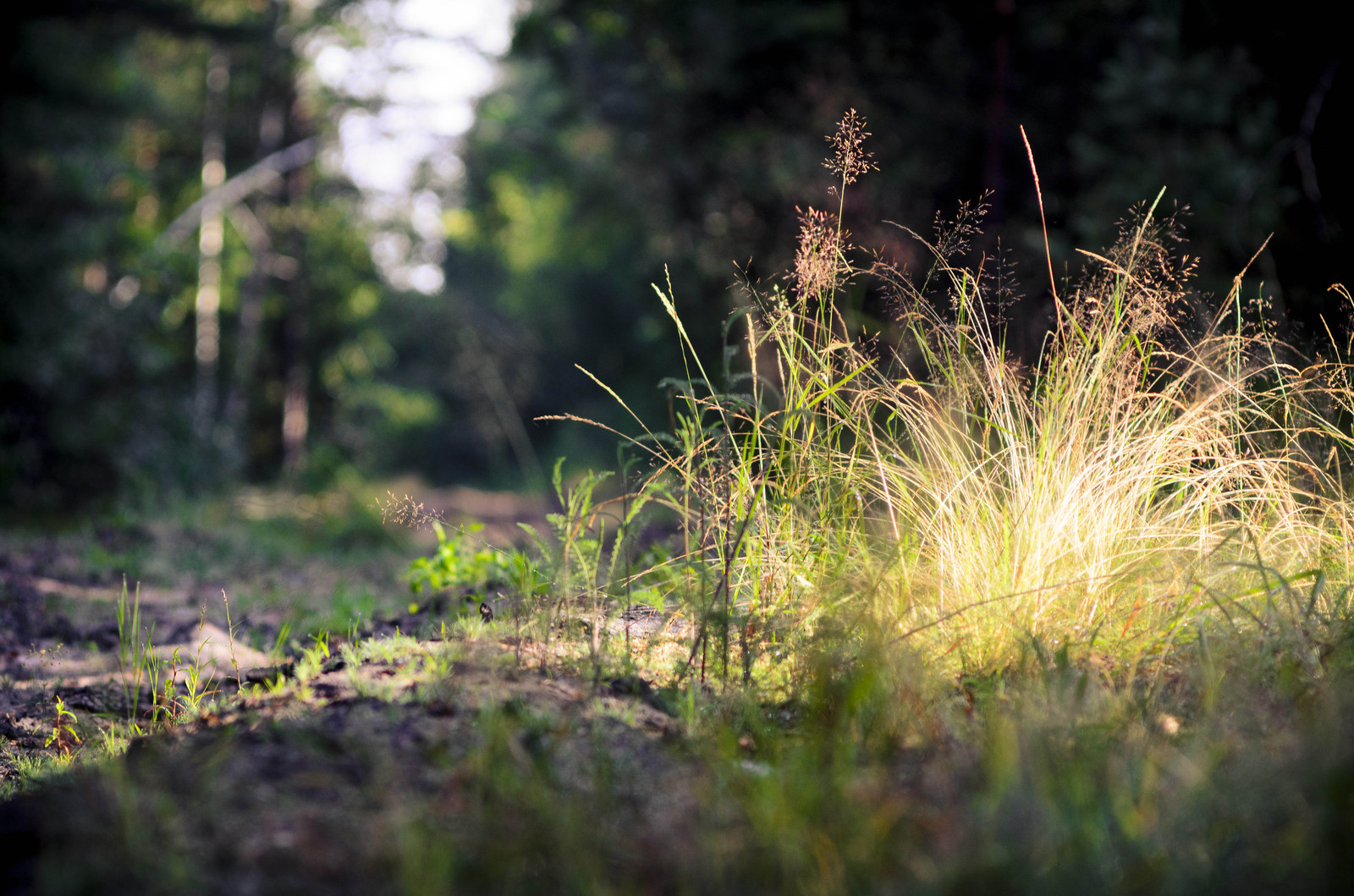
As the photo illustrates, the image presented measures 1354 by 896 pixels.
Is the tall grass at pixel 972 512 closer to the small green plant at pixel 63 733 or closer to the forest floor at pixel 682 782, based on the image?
the forest floor at pixel 682 782

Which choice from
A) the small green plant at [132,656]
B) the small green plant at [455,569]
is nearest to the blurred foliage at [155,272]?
the small green plant at [132,656]

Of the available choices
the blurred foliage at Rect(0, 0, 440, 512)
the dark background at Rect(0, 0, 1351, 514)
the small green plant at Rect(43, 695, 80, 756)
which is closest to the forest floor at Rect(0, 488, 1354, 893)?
the small green plant at Rect(43, 695, 80, 756)

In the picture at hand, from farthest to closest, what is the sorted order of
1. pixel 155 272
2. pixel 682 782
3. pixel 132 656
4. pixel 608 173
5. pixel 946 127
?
1. pixel 608 173
2. pixel 155 272
3. pixel 946 127
4. pixel 132 656
5. pixel 682 782

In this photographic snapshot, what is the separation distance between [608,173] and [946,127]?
640cm

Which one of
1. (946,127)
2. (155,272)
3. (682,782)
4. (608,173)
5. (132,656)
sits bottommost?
(132,656)

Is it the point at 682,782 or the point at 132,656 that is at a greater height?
the point at 682,782

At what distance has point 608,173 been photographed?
1484 centimetres

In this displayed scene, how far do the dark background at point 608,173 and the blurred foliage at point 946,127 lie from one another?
0.12 ft

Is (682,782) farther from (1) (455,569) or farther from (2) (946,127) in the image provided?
(2) (946,127)

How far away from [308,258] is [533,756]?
1409 centimetres

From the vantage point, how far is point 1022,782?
1566 mm

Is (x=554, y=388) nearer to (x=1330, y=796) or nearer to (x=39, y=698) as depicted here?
(x=39, y=698)

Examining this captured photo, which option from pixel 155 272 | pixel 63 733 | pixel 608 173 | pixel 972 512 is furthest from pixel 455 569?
pixel 608 173

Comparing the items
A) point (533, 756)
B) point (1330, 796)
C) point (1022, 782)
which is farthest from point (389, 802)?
point (1330, 796)
